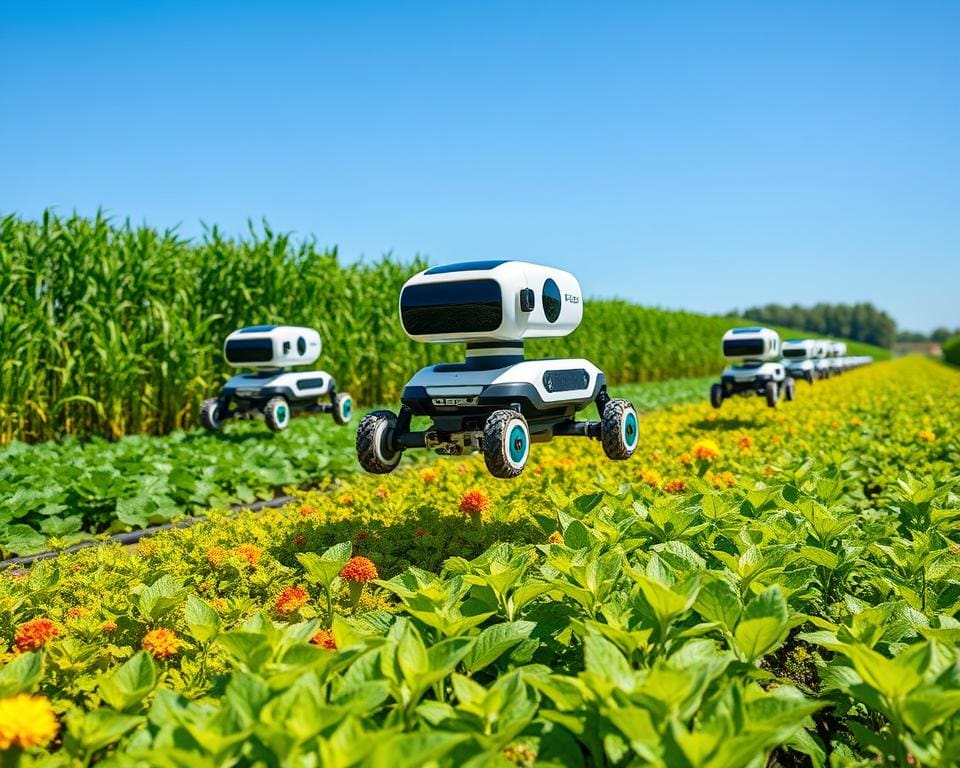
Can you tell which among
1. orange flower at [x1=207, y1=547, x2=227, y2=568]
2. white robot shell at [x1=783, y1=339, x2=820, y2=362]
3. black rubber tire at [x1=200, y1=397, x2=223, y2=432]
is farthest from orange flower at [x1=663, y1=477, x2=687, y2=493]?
white robot shell at [x1=783, y1=339, x2=820, y2=362]

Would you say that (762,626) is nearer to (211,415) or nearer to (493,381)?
(493,381)

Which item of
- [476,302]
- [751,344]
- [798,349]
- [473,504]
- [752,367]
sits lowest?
[473,504]

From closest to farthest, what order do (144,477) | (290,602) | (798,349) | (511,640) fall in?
(511,640), (290,602), (144,477), (798,349)

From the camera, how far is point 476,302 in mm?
3104

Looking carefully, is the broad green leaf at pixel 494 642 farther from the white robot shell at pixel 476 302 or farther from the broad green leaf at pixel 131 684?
the white robot shell at pixel 476 302

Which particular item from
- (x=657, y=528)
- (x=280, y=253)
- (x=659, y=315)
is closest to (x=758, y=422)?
(x=657, y=528)

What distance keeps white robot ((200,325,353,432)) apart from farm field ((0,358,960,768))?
3374 mm

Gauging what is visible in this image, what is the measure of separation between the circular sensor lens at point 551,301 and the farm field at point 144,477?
2.58 metres

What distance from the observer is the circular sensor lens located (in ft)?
A: 11.2

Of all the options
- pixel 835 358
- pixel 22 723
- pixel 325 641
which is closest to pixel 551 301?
pixel 325 641

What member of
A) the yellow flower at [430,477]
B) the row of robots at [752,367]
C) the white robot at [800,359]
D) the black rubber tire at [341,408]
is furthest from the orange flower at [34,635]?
the white robot at [800,359]

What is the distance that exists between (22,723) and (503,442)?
187 cm

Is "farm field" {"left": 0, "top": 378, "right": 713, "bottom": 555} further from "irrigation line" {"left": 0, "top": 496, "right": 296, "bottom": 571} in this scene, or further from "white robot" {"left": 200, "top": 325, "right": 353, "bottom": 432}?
"white robot" {"left": 200, "top": 325, "right": 353, "bottom": 432}

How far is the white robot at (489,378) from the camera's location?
3.10 m
